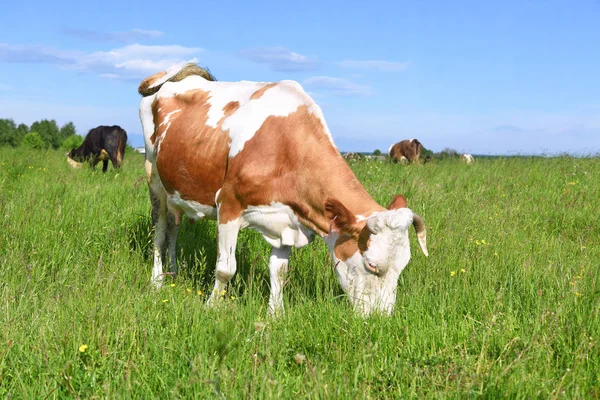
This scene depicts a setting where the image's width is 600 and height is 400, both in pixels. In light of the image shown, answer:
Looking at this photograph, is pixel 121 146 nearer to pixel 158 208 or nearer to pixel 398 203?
pixel 158 208

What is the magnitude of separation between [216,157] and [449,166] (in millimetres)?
8781

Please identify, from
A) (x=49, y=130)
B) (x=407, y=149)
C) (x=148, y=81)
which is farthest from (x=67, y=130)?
(x=148, y=81)

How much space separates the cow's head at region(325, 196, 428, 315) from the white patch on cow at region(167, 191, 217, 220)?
1707mm

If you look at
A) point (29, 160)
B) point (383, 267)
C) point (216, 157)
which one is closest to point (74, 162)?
point (29, 160)

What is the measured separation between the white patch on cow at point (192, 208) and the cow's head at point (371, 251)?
67.2 inches

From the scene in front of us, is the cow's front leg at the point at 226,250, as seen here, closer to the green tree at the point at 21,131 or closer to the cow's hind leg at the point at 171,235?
the cow's hind leg at the point at 171,235

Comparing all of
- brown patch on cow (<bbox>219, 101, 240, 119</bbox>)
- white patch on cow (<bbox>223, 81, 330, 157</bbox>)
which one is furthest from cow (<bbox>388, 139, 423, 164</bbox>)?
white patch on cow (<bbox>223, 81, 330, 157</bbox>)

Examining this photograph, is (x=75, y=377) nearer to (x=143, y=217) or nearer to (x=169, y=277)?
(x=169, y=277)

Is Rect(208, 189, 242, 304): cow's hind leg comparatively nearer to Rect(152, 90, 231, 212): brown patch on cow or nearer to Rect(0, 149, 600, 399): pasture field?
Rect(152, 90, 231, 212): brown patch on cow

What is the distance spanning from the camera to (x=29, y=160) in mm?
13578

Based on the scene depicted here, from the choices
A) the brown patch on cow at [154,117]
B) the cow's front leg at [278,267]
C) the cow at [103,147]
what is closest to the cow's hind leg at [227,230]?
the cow's front leg at [278,267]

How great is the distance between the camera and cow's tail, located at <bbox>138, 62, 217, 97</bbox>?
7328 millimetres

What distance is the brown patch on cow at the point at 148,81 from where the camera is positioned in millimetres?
7530

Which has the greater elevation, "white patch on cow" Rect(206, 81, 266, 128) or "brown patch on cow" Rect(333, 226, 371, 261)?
"white patch on cow" Rect(206, 81, 266, 128)
